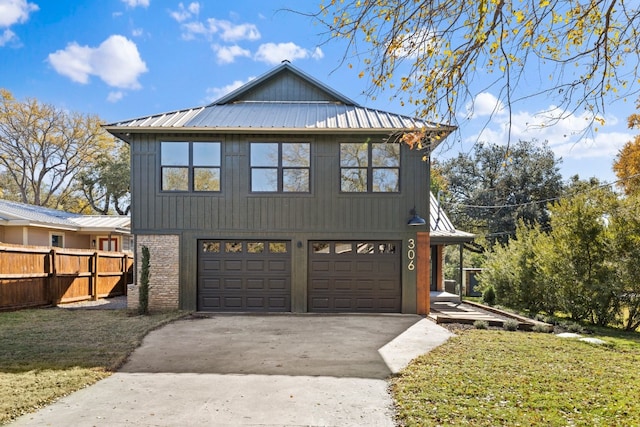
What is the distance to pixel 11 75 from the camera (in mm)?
25766

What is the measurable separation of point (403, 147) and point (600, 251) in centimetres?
544

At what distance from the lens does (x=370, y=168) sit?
12227 millimetres

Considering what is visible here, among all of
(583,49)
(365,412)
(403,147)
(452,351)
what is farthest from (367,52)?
(403,147)

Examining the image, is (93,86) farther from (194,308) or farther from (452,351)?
(452,351)

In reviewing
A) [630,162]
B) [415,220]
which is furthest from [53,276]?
[630,162]

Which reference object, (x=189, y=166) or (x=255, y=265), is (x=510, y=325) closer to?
(x=255, y=265)

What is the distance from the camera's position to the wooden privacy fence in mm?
11633

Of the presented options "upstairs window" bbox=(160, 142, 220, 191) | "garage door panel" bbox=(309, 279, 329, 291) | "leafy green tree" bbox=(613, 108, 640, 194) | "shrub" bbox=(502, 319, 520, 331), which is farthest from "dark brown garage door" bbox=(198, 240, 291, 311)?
"leafy green tree" bbox=(613, 108, 640, 194)

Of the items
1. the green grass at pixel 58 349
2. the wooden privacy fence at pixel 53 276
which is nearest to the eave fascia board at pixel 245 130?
the wooden privacy fence at pixel 53 276

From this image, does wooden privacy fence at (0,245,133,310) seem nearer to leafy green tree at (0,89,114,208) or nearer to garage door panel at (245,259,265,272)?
garage door panel at (245,259,265,272)

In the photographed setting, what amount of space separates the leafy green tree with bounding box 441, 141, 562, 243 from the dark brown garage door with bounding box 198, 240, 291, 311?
1943cm

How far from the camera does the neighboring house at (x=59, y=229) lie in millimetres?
16766

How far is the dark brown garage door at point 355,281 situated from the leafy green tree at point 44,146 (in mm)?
24439

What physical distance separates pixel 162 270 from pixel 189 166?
287 centimetres
